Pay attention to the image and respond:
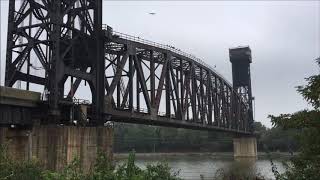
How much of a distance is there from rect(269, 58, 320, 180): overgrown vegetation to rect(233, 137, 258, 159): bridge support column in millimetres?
163703

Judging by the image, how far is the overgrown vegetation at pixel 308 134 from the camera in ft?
54.6

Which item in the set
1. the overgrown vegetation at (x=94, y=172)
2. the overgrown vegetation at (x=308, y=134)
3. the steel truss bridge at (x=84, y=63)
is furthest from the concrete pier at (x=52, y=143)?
the overgrown vegetation at (x=308, y=134)

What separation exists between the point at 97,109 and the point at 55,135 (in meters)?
12.3

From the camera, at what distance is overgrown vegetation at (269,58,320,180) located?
1666 centimetres

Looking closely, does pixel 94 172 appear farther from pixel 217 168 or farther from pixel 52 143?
pixel 217 168

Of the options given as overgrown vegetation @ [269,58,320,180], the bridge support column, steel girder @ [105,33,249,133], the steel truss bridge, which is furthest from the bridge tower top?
overgrown vegetation @ [269,58,320,180]

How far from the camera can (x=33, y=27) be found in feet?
195

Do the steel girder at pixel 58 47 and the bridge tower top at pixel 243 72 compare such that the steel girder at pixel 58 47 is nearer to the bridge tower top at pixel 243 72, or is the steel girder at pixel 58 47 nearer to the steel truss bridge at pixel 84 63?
the steel truss bridge at pixel 84 63

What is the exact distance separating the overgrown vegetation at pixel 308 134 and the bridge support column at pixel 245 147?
537 ft

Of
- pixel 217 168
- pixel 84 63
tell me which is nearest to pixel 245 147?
pixel 217 168

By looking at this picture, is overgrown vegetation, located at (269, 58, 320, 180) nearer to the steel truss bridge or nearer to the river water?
the river water

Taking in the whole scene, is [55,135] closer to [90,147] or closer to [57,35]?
[90,147]

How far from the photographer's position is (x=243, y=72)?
19050 centimetres

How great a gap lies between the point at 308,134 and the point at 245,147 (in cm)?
16926
